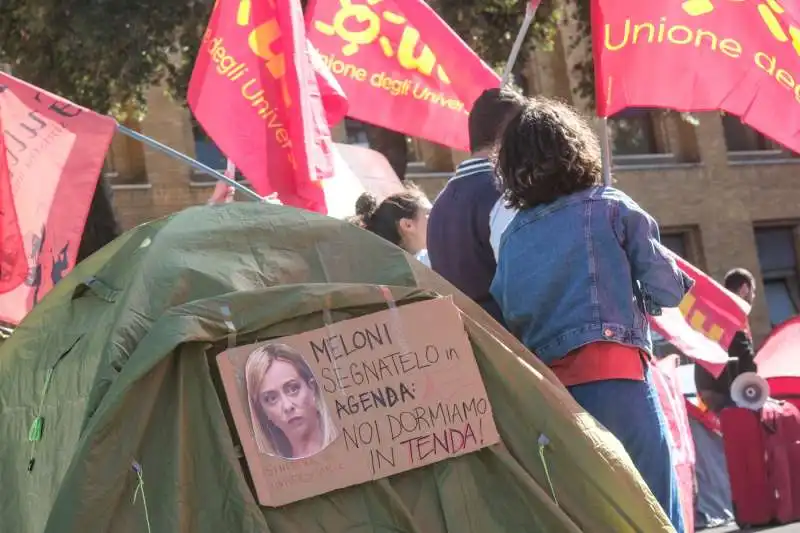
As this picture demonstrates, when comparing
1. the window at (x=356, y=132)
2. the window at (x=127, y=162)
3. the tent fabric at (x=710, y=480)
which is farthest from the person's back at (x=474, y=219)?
the window at (x=356, y=132)

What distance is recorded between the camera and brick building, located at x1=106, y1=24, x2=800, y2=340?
80.6 feet

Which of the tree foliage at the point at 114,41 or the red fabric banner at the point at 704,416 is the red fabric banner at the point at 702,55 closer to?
the red fabric banner at the point at 704,416

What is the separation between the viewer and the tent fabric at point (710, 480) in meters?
10.9

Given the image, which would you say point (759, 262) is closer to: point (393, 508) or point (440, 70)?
point (440, 70)

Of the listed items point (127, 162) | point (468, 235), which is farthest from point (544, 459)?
point (127, 162)

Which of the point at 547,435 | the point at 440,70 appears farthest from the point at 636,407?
the point at 440,70

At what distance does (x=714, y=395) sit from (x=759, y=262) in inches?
669

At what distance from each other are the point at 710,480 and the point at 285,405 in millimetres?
8121

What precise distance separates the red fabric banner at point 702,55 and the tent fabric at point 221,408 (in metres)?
2.82

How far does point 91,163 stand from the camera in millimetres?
6898

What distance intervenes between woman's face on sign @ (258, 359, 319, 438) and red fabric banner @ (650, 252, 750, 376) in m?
6.09

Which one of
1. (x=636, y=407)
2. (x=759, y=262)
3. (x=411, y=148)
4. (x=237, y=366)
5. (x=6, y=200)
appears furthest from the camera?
(x=759, y=262)

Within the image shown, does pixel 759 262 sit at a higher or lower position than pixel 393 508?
higher

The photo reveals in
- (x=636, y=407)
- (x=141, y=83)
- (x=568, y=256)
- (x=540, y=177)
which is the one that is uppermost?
(x=141, y=83)
